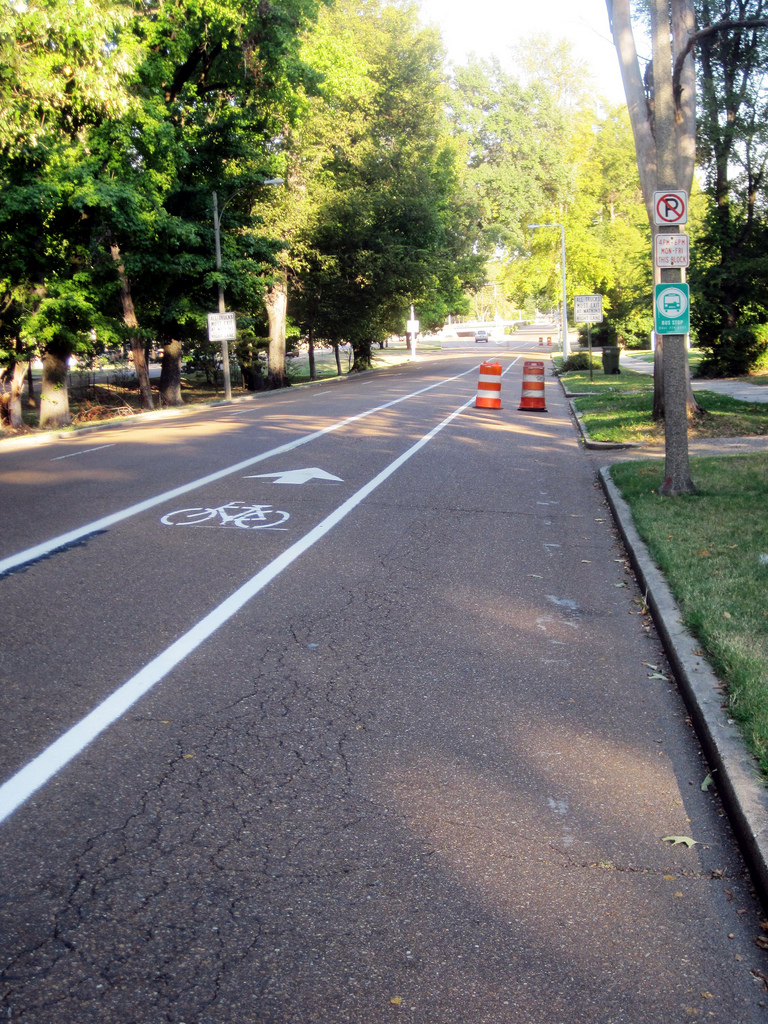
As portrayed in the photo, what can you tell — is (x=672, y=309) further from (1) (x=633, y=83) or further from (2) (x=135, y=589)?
(2) (x=135, y=589)

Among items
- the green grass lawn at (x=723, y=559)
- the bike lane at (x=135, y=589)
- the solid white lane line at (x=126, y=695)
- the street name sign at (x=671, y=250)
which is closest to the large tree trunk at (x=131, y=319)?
the bike lane at (x=135, y=589)

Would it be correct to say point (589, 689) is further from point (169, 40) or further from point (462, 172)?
point (462, 172)

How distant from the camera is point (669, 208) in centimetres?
1070

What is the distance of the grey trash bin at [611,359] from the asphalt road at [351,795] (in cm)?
2970

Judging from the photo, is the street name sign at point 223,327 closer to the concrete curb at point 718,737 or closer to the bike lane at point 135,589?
the bike lane at point 135,589

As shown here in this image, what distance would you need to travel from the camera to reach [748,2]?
28891mm

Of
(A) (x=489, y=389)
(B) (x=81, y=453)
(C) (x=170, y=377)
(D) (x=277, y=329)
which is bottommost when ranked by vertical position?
(B) (x=81, y=453)

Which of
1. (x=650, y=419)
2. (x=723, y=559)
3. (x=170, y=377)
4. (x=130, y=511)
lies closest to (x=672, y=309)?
(x=723, y=559)

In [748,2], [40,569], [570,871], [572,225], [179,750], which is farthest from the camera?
[572,225]

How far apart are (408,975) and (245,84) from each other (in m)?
35.1

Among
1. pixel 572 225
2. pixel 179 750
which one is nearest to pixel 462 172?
pixel 572 225

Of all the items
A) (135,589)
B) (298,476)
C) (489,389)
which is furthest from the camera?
(489,389)

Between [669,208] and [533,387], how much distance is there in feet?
42.9

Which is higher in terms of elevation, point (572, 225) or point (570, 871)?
→ point (572, 225)
